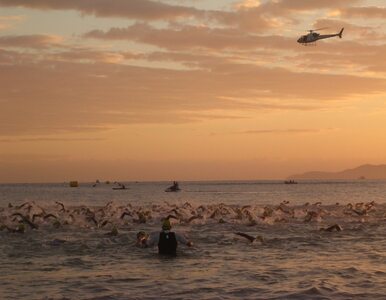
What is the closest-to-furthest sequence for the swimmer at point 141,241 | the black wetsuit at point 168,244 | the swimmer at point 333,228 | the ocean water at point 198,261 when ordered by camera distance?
1. the ocean water at point 198,261
2. the black wetsuit at point 168,244
3. the swimmer at point 141,241
4. the swimmer at point 333,228

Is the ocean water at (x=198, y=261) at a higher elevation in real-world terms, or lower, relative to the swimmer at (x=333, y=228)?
lower

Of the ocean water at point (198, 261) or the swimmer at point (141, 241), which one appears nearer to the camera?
the ocean water at point (198, 261)

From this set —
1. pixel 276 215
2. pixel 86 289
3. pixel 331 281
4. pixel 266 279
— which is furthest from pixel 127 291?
pixel 276 215

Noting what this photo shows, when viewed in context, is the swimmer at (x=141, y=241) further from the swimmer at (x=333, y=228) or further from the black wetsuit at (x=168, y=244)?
the swimmer at (x=333, y=228)

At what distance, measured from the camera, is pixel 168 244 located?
27562mm

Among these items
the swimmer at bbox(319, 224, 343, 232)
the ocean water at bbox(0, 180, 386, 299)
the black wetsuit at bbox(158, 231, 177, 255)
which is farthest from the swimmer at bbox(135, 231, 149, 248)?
the swimmer at bbox(319, 224, 343, 232)

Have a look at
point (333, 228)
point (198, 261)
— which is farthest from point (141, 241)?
point (333, 228)

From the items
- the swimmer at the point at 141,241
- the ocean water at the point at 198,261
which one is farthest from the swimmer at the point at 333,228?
the swimmer at the point at 141,241

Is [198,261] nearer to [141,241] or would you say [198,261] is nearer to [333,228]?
[141,241]

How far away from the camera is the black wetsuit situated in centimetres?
2761

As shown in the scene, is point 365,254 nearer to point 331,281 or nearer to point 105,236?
point 331,281

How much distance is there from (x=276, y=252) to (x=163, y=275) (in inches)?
315

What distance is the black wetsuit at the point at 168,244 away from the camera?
27.6m

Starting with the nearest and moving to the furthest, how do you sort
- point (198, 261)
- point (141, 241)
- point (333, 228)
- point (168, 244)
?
1. point (198, 261)
2. point (168, 244)
3. point (141, 241)
4. point (333, 228)
